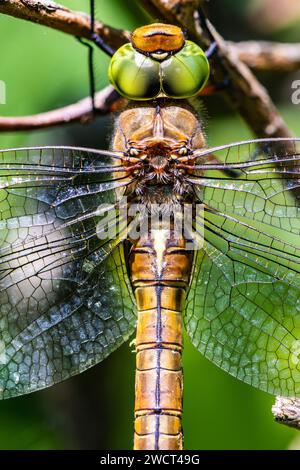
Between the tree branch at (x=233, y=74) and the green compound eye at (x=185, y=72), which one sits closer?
the green compound eye at (x=185, y=72)

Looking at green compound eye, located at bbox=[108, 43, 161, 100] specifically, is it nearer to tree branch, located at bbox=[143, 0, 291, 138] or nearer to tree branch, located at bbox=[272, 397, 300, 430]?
tree branch, located at bbox=[143, 0, 291, 138]

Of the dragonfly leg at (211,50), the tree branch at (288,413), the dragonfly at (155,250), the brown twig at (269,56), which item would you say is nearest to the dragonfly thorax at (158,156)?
the dragonfly at (155,250)

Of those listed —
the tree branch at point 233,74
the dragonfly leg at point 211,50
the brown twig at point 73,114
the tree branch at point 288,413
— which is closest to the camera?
the tree branch at point 288,413

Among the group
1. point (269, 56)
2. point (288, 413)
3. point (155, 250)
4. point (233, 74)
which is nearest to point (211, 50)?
point (233, 74)

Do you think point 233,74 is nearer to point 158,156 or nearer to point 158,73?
point 158,73

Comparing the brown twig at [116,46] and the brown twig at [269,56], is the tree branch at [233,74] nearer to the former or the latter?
the brown twig at [116,46]

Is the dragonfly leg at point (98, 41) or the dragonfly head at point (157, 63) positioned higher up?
the dragonfly leg at point (98, 41)
